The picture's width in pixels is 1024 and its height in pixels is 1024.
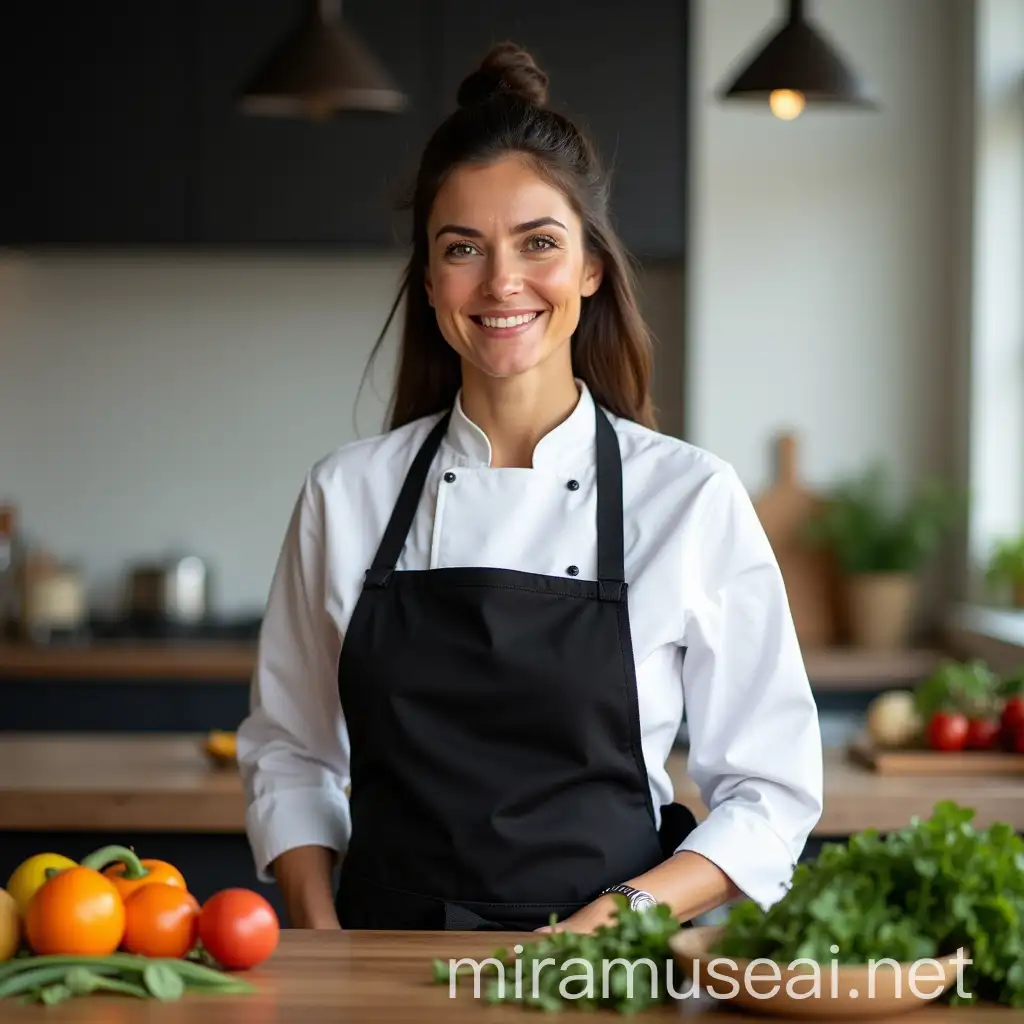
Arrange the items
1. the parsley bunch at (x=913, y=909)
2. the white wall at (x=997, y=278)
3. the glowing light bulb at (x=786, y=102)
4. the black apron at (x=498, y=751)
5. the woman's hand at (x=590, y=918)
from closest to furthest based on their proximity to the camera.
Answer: the parsley bunch at (x=913, y=909) → the woman's hand at (x=590, y=918) → the black apron at (x=498, y=751) → the glowing light bulb at (x=786, y=102) → the white wall at (x=997, y=278)

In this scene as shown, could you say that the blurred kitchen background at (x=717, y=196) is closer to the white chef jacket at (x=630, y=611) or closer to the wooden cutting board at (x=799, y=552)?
the wooden cutting board at (x=799, y=552)

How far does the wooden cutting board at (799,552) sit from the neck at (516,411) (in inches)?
98.9

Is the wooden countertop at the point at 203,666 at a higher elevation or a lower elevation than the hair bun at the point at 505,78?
lower

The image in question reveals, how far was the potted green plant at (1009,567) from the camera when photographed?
410cm

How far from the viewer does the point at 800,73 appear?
3.00 meters

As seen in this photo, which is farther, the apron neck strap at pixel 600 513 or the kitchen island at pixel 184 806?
the kitchen island at pixel 184 806

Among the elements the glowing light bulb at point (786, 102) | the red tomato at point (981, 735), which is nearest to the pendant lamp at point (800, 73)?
the glowing light bulb at point (786, 102)

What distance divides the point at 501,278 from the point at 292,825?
685 millimetres

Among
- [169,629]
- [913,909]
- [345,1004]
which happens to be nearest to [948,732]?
[913,909]

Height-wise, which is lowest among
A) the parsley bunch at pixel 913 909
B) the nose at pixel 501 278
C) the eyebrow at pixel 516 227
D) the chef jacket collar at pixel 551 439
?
the parsley bunch at pixel 913 909

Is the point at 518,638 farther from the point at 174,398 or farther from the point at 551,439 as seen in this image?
the point at 174,398

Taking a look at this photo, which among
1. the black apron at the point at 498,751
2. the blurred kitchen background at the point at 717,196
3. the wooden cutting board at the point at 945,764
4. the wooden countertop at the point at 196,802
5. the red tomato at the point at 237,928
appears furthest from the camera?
the blurred kitchen background at the point at 717,196

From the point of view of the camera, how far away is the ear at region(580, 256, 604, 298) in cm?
201

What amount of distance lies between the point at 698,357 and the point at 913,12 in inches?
42.6
